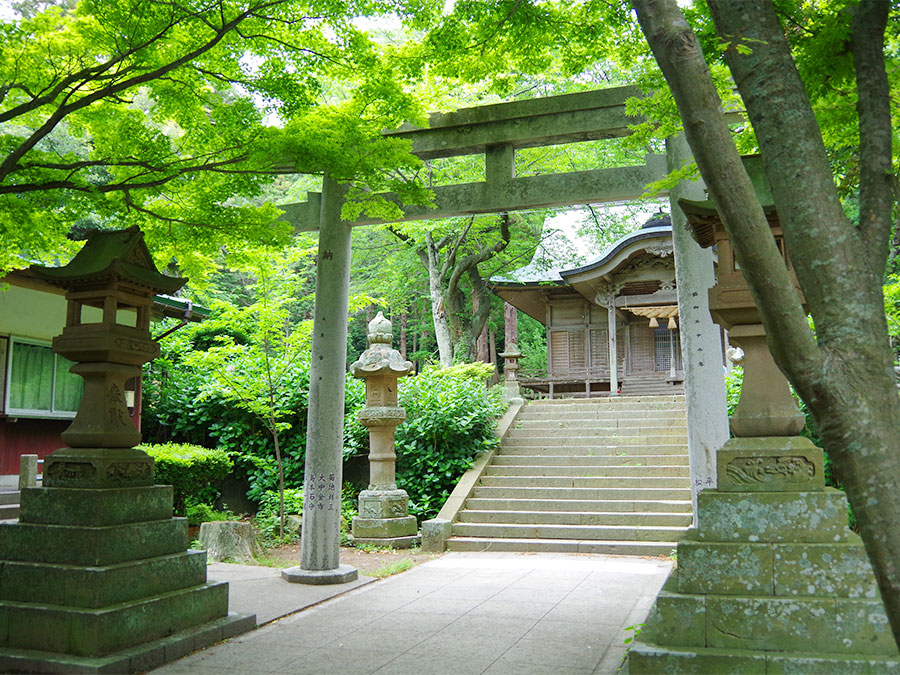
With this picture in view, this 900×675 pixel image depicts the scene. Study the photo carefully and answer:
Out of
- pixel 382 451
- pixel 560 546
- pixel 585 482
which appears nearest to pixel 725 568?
pixel 560 546

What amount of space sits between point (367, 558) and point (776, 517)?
6841mm

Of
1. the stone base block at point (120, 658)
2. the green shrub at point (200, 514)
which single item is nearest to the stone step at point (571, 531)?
the green shrub at point (200, 514)

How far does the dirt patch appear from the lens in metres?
9.23

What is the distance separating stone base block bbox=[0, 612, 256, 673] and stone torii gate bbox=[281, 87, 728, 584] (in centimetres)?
254

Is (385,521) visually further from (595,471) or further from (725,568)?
(725,568)

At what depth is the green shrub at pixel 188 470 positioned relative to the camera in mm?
11172

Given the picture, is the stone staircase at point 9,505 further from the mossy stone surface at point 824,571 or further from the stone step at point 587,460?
the mossy stone surface at point 824,571

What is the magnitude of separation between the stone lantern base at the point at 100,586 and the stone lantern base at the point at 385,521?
203 inches

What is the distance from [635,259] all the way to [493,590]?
49.1ft

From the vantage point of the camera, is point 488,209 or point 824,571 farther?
point 488,209

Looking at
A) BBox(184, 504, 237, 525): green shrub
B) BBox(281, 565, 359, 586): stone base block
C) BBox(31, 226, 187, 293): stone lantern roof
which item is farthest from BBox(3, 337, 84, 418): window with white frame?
BBox(31, 226, 187, 293): stone lantern roof

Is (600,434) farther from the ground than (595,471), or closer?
farther from the ground

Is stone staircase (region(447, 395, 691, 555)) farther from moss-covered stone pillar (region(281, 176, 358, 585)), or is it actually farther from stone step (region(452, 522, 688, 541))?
moss-covered stone pillar (region(281, 176, 358, 585))

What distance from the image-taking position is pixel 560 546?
10461 mm
